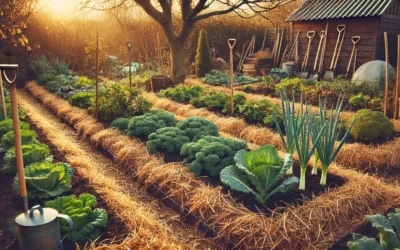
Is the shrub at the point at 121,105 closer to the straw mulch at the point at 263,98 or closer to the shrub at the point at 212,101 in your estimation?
the shrub at the point at 212,101

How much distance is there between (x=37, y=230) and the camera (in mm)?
2219

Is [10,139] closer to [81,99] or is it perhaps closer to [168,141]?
[168,141]

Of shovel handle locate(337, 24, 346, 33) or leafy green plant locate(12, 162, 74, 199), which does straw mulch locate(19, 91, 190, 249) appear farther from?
shovel handle locate(337, 24, 346, 33)

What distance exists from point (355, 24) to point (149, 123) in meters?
8.46

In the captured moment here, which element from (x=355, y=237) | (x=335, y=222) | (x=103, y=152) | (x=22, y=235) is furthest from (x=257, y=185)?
(x=103, y=152)

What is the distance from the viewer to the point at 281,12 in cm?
1730

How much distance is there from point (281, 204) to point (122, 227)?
1.40 m

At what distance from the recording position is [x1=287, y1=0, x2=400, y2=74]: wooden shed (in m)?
10.3

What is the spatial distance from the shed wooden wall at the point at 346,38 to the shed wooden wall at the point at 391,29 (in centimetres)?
22

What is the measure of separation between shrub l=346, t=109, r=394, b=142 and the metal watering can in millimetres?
4368

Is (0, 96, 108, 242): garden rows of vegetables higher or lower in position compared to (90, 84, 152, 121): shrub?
lower

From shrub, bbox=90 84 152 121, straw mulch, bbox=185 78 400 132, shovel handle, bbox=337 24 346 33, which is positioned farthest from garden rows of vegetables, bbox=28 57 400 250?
shovel handle, bbox=337 24 346 33

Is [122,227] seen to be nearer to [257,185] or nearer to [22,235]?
[22,235]

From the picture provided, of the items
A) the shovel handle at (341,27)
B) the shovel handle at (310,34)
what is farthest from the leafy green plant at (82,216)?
the shovel handle at (310,34)
